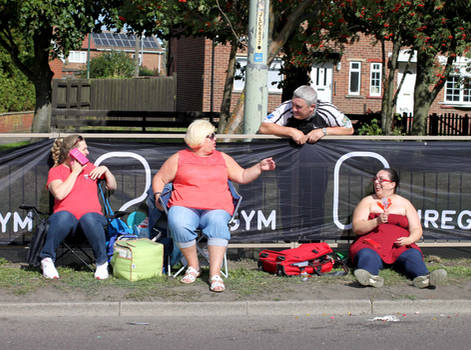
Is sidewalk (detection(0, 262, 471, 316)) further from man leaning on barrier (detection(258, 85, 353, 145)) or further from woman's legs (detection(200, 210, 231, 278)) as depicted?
man leaning on barrier (detection(258, 85, 353, 145))

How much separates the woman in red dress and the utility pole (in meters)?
1.67

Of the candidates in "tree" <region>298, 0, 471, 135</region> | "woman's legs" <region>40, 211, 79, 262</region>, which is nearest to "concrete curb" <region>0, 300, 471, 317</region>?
"woman's legs" <region>40, 211, 79, 262</region>

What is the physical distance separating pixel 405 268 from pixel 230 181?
6.41ft

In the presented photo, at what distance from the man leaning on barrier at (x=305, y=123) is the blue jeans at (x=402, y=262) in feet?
4.73

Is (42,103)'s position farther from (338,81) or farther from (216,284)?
(216,284)

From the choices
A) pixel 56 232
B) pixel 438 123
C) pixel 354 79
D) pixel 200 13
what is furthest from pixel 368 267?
pixel 354 79

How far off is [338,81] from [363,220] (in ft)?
85.5

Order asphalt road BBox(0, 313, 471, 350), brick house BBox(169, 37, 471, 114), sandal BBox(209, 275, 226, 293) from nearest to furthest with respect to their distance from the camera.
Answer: asphalt road BBox(0, 313, 471, 350) < sandal BBox(209, 275, 226, 293) < brick house BBox(169, 37, 471, 114)

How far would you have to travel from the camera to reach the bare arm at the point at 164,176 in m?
7.26

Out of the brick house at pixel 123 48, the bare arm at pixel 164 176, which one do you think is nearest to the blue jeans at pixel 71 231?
the bare arm at pixel 164 176

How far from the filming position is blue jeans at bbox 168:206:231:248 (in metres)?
6.96

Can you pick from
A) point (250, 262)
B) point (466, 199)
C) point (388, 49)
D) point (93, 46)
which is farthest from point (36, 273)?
point (93, 46)

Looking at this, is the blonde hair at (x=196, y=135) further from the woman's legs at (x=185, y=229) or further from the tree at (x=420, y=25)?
the tree at (x=420, y=25)

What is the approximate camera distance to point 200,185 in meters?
7.17
